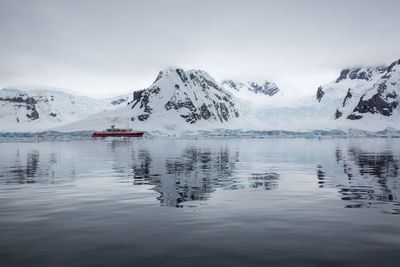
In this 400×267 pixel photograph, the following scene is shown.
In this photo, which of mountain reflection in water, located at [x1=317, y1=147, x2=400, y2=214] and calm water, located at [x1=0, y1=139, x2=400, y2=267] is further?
mountain reflection in water, located at [x1=317, y1=147, x2=400, y2=214]

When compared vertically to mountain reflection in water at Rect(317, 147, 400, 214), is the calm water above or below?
below

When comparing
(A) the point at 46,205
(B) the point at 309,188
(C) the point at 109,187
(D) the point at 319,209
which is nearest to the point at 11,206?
(A) the point at 46,205

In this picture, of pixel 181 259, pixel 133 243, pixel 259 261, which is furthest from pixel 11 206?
pixel 259 261

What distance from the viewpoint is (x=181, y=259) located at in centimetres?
756

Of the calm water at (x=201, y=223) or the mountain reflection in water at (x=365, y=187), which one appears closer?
the calm water at (x=201, y=223)

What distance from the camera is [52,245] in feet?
28.0

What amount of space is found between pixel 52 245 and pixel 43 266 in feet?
4.74

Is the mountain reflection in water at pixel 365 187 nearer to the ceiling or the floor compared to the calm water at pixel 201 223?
nearer to the ceiling

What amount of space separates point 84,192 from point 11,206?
3.68 m

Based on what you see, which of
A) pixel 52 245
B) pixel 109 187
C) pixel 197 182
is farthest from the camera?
pixel 197 182

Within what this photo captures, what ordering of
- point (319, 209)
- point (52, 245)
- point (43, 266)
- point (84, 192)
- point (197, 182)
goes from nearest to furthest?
1. point (43, 266)
2. point (52, 245)
3. point (319, 209)
4. point (84, 192)
5. point (197, 182)

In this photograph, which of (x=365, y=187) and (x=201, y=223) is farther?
(x=365, y=187)

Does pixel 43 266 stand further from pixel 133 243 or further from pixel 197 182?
pixel 197 182

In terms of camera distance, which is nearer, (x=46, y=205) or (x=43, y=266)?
(x=43, y=266)
